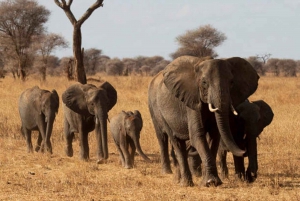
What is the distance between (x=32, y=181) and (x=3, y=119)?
877 cm

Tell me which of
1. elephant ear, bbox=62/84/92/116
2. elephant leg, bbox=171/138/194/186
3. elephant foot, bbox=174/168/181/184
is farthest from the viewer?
elephant ear, bbox=62/84/92/116

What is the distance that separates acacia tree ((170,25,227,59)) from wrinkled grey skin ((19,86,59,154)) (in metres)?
33.0

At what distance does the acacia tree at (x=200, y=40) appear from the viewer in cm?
4644

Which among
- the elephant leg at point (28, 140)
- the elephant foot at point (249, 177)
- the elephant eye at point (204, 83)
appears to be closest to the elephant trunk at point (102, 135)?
the elephant leg at point (28, 140)

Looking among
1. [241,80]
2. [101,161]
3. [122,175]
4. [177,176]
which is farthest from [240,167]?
[101,161]

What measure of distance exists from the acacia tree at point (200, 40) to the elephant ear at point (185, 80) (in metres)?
37.8

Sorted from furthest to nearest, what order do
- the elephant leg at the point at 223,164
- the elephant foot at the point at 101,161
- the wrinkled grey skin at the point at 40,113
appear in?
the wrinkled grey skin at the point at 40,113 < the elephant foot at the point at 101,161 < the elephant leg at the point at 223,164

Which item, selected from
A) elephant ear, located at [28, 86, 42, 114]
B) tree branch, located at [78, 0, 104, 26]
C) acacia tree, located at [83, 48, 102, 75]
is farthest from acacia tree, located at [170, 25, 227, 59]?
elephant ear, located at [28, 86, 42, 114]

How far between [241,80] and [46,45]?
42.2 metres

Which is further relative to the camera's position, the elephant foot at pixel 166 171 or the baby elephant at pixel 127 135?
the baby elephant at pixel 127 135

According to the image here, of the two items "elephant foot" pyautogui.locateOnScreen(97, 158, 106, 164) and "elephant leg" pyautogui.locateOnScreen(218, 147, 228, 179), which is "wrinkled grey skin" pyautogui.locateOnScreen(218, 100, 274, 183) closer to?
"elephant leg" pyautogui.locateOnScreen(218, 147, 228, 179)

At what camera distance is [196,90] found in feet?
25.8

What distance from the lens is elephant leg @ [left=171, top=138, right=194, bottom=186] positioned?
27.9 ft

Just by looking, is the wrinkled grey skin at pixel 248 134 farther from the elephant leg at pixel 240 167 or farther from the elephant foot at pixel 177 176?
the elephant foot at pixel 177 176
